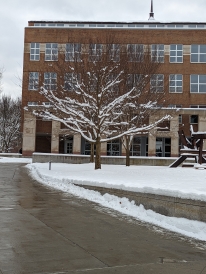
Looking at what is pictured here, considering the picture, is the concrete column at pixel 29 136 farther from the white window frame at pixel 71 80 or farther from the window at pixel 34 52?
the white window frame at pixel 71 80

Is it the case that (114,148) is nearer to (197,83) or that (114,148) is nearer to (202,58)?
(197,83)

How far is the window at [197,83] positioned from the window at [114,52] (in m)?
26.9

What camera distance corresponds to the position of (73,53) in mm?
23844

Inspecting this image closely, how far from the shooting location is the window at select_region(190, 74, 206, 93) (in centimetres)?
4838

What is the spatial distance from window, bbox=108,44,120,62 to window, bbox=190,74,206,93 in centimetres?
2694

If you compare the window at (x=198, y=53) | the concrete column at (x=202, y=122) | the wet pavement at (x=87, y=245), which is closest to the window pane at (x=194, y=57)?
the window at (x=198, y=53)

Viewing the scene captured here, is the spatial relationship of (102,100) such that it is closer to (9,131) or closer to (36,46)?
(36,46)

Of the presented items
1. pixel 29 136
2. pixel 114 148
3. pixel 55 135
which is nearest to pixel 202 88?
pixel 114 148

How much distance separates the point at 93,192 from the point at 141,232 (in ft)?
18.8

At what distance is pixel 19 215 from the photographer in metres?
9.21

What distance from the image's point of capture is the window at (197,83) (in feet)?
159

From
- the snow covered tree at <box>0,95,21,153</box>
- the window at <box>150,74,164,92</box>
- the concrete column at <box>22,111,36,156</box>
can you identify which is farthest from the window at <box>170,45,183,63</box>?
the snow covered tree at <box>0,95,21,153</box>

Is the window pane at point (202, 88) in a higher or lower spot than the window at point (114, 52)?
higher

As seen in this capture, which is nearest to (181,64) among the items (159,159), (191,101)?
(191,101)
